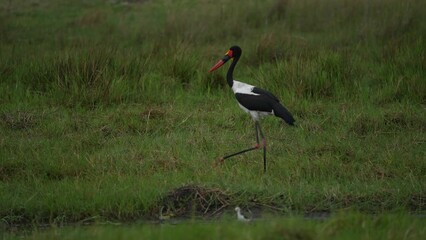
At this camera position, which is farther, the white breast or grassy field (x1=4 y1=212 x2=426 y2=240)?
the white breast

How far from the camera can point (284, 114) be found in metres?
6.30

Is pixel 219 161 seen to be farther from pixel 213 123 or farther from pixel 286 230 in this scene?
pixel 286 230

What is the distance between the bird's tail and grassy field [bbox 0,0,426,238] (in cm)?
39

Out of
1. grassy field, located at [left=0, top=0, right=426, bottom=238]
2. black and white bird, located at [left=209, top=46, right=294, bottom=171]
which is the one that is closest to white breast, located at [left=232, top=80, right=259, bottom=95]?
black and white bird, located at [left=209, top=46, right=294, bottom=171]

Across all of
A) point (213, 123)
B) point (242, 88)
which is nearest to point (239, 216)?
point (242, 88)

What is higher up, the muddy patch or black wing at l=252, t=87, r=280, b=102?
black wing at l=252, t=87, r=280, b=102

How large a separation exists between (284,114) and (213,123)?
5.26 feet

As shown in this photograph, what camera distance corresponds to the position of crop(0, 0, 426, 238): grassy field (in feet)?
18.2

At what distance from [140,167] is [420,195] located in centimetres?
237

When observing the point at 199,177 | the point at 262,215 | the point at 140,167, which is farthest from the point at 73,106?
the point at 262,215

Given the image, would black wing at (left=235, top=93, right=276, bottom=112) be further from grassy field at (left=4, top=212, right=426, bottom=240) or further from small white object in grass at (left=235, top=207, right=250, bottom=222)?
grassy field at (left=4, top=212, right=426, bottom=240)

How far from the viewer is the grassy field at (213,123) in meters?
5.55

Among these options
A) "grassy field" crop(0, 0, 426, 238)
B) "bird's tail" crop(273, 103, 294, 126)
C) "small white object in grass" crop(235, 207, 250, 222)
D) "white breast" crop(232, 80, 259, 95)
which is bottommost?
"grassy field" crop(0, 0, 426, 238)

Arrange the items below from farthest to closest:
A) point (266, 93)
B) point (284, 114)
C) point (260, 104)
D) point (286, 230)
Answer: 1. point (266, 93)
2. point (260, 104)
3. point (284, 114)
4. point (286, 230)
